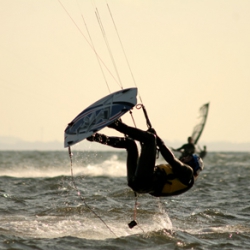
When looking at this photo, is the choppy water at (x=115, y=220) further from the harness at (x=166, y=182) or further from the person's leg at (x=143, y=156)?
the person's leg at (x=143, y=156)

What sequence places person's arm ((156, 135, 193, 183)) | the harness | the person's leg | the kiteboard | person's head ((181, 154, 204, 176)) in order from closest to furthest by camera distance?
1. the person's leg
2. the kiteboard
3. person's arm ((156, 135, 193, 183))
4. the harness
5. person's head ((181, 154, 204, 176))

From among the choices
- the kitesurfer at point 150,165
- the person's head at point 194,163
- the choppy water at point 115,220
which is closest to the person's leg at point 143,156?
the kitesurfer at point 150,165

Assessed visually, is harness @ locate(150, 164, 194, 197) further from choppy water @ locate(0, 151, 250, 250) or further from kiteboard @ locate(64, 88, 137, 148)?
kiteboard @ locate(64, 88, 137, 148)

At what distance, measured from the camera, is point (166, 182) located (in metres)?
9.12

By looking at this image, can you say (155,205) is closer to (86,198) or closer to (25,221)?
(86,198)

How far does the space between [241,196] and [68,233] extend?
675 centimetres

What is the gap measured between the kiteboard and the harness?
104 cm

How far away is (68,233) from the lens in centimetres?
985

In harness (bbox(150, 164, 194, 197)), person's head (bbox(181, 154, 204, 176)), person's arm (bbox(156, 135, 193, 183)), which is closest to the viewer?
person's arm (bbox(156, 135, 193, 183))

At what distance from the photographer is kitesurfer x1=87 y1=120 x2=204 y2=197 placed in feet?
28.1

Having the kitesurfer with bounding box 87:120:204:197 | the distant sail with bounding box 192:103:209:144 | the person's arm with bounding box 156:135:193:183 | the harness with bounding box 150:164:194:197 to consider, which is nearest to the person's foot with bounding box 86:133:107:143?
the kitesurfer with bounding box 87:120:204:197

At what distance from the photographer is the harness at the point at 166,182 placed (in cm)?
910

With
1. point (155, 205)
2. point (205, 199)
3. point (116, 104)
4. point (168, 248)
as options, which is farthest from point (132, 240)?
point (205, 199)

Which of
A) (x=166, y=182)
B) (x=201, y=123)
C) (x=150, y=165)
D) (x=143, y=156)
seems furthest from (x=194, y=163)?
(x=201, y=123)
